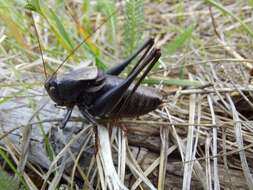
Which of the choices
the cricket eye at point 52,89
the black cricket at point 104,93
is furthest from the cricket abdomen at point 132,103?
the cricket eye at point 52,89

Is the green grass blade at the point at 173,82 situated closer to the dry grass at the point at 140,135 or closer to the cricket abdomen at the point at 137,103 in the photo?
the dry grass at the point at 140,135

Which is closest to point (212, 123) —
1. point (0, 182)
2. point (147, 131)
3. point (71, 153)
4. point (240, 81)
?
point (147, 131)

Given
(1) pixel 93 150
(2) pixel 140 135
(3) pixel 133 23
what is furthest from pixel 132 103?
(3) pixel 133 23

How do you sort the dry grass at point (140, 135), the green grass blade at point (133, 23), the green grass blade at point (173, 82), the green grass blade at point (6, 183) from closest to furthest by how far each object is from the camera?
the green grass blade at point (6, 183)
the dry grass at point (140, 135)
the green grass blade at point (173, 82)
the green grass blade at point (133, 23)

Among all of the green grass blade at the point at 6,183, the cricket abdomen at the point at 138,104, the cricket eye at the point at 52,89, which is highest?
the cricket eye at the point at 52,89

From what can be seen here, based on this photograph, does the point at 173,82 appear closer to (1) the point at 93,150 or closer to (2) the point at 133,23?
(2) the point at 133,23

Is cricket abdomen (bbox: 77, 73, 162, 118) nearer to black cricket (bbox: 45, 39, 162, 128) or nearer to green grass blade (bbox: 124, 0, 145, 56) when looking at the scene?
black cricket (bbox: 45, 39, 162, 128)

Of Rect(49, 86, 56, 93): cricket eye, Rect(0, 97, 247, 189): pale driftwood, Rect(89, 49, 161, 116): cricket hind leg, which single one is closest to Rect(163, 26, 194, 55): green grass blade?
Rect(89, 49, 161, 116): cricket hind leg

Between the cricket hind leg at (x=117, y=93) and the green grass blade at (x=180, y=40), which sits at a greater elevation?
the green grass blade at (x=180, y=40)
